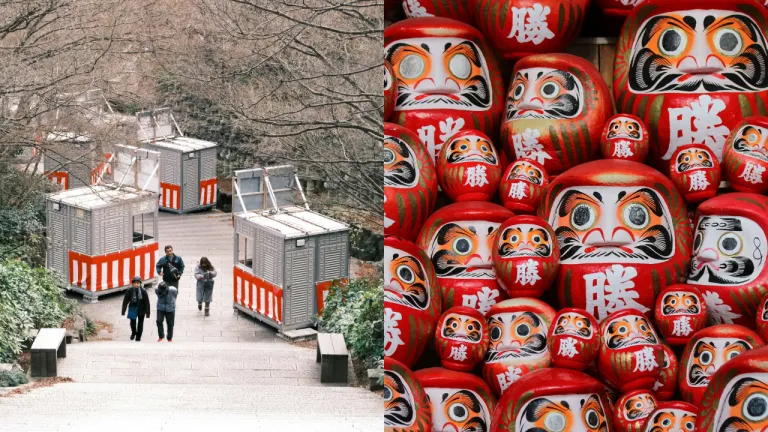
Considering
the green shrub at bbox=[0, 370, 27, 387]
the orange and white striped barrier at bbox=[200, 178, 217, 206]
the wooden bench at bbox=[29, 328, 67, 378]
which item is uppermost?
the orange and white striped barrier at bbox=[200, 178, 217, 206]

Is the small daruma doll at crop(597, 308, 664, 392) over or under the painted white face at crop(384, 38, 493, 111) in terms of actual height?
under

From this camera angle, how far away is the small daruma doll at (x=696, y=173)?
1500 mm

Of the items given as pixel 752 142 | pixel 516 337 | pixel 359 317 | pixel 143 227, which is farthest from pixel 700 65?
pixel 143 227

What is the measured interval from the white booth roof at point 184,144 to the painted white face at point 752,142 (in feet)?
14.6

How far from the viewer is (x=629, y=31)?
1.53 metres

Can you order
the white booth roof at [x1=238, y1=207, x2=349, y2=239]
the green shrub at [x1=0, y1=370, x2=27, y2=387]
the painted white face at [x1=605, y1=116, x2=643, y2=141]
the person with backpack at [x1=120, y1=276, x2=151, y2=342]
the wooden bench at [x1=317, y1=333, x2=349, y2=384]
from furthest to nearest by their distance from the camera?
the person with backpack at [x1=120, y1=276, x2=151, y2=342]
the green shrub at [x1=0, y1=370, x2=27, y2=387]
the wooden bench at [x1=317, y1=333, x2=349, y2=384]
the white booth roof at [x1=238, y1=207, x2=349, y2=239]
the painted white face at [x1=605, y1=116, x2=643, y2=141]

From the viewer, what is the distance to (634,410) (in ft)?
4.92

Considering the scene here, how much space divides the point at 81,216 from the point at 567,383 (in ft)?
16.3

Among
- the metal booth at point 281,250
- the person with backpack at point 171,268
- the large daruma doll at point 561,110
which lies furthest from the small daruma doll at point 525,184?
the person with backpack at point 171,268

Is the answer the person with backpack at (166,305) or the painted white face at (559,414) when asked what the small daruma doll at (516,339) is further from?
the person with backpack at (166,305)

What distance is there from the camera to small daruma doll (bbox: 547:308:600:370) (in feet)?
4.88

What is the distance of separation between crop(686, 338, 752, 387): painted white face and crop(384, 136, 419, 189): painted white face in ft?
1.45

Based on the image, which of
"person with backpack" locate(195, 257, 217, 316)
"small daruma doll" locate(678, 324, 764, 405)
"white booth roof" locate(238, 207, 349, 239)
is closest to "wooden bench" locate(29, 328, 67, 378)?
"person with backpack" locate(195, 257, 217, 316)

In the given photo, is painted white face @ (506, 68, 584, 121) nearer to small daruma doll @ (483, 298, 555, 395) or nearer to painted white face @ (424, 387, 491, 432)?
small daruma doll @ (483, 298, 555, 395)
